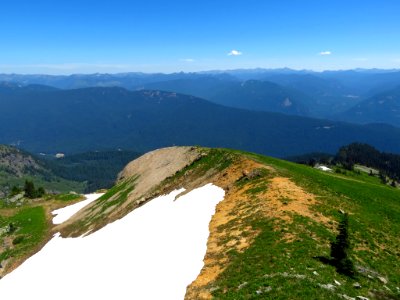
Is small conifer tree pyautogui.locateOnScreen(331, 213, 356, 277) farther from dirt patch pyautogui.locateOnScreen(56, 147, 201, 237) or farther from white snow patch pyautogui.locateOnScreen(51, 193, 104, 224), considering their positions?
white snow patch pyautogui.locateOnScreen(51, 193, 104, 224)

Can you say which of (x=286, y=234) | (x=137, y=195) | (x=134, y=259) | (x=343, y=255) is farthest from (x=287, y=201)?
(x=137, y=195)

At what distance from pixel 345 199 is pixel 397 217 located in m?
5.57

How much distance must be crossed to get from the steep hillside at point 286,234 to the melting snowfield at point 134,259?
70.6 inches

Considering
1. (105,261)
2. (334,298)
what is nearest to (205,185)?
(105,261)

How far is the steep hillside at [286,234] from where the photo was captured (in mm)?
22938

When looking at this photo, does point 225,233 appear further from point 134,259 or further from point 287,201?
point 134,259

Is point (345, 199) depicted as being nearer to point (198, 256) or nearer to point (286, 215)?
point (286, 215)

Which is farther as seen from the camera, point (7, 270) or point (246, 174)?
point (7, 270)

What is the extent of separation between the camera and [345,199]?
136ft

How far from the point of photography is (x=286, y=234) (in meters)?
29.1

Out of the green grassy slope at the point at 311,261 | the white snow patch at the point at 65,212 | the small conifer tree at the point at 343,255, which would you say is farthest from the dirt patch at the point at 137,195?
the small conifer tree at the point at 343,255

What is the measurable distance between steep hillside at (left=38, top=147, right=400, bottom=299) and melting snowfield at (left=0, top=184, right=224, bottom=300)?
179 cm

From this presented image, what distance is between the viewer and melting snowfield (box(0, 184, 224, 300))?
2877 cm

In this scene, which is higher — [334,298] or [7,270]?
[334,298]
